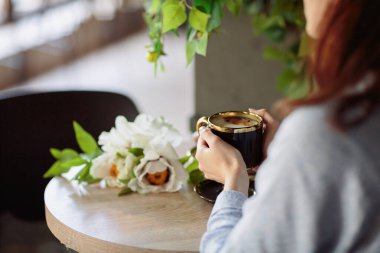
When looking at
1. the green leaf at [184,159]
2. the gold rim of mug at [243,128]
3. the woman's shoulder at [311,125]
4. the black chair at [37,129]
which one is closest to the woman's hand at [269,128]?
the gold rim of mug at [243,128]

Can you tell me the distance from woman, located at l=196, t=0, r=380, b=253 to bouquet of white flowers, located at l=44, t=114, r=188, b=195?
613mm

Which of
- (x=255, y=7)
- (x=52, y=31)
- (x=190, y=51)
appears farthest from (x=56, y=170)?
(x=52, y=31)

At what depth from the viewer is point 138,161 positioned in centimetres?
154

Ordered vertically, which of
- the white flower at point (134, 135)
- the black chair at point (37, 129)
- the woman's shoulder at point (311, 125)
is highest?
the woman's shoulder at point (311, 125)

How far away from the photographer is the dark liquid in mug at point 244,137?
1336mm

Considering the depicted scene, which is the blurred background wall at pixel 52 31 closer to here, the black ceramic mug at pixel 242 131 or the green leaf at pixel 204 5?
the green leaf at pixel 204 5

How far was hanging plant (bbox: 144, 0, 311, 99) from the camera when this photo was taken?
5.16 ft

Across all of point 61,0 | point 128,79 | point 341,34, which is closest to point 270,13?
point 341,34

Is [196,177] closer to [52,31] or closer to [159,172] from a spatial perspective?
[159,172]

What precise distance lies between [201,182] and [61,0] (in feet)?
18.8

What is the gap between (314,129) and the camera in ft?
2.83

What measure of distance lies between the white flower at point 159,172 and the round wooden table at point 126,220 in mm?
19

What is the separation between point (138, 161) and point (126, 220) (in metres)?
0.19

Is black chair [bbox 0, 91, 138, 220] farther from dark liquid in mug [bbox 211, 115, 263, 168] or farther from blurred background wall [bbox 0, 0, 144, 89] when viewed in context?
blurred background wall [bbox 0, 0, 144, 89]
